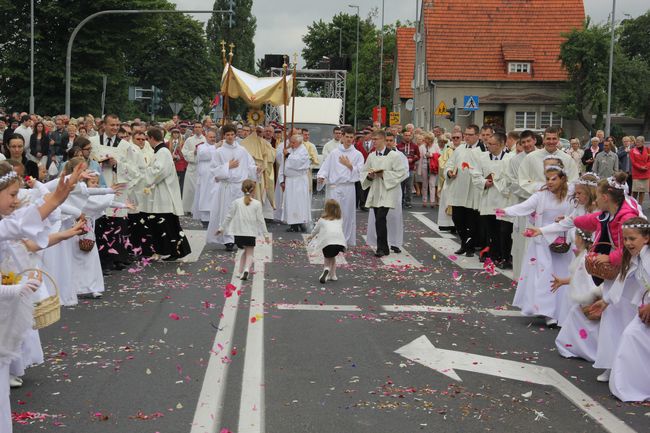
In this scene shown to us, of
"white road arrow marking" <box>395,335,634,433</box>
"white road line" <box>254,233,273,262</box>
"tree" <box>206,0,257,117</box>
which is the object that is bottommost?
"white road arrow marking" <box>395,335,634,433</box>

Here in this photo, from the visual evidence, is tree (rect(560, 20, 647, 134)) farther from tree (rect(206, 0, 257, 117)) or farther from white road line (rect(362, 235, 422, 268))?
tree (rect(206, 0, 257, 117))

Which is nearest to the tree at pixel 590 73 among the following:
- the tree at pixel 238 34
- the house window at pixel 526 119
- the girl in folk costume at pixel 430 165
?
the house window at pixel 526 119

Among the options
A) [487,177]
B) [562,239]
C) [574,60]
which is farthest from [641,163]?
[574,60]

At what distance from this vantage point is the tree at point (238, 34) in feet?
385

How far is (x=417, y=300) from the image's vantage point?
37.5 ft

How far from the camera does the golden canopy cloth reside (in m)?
19.7

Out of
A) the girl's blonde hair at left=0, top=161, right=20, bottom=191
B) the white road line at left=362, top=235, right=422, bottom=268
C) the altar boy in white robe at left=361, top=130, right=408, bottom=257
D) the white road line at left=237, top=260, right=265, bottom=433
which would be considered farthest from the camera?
the altar boy in white robe at left=361, top=130, right=408, bottom=257

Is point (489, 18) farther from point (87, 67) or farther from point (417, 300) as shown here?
point (417, 300)

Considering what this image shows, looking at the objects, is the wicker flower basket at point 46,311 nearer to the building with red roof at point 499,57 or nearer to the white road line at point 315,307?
the white road line at point 315,307

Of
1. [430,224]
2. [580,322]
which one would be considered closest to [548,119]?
[430,224]

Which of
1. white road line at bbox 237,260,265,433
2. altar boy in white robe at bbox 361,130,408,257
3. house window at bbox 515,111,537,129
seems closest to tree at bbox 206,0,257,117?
house window at bbox 515,111,537,129

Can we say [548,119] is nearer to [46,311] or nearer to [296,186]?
[296,186]

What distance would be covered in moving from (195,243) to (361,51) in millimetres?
69300

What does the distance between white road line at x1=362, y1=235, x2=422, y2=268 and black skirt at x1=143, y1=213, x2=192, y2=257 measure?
10.0 feet
